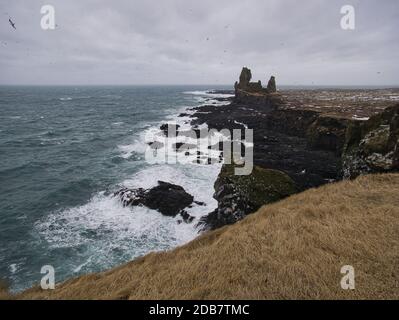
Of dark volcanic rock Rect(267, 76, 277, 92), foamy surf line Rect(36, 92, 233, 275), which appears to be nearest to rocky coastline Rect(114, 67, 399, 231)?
foamy surf line Rect(36, 92, 233, 275)

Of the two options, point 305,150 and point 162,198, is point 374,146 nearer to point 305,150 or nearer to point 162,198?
point 162,198

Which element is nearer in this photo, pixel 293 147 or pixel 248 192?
pixel 248 192

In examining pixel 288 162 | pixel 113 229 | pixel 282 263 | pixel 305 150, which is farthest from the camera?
pixel 305 150

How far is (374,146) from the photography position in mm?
16953

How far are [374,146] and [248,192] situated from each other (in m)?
7.67

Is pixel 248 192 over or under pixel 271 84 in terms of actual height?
under

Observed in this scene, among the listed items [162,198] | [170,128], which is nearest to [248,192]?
[162,198]

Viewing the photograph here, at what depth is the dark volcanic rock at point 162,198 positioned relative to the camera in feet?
71.8

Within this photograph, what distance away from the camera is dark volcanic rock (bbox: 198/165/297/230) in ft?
53.9

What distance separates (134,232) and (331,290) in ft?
49.9

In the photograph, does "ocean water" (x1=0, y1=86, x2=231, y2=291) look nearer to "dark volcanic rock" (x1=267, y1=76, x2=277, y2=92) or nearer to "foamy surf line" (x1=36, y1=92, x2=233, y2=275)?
"foamy surf line" (x1=36, y1=92, x2=233, y2=275)

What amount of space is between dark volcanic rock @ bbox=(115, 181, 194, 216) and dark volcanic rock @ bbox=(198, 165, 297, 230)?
4780 mm

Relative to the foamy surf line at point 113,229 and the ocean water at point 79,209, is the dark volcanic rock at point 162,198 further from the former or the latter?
the ocean water at point 79,209

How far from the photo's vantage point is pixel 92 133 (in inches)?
2270
